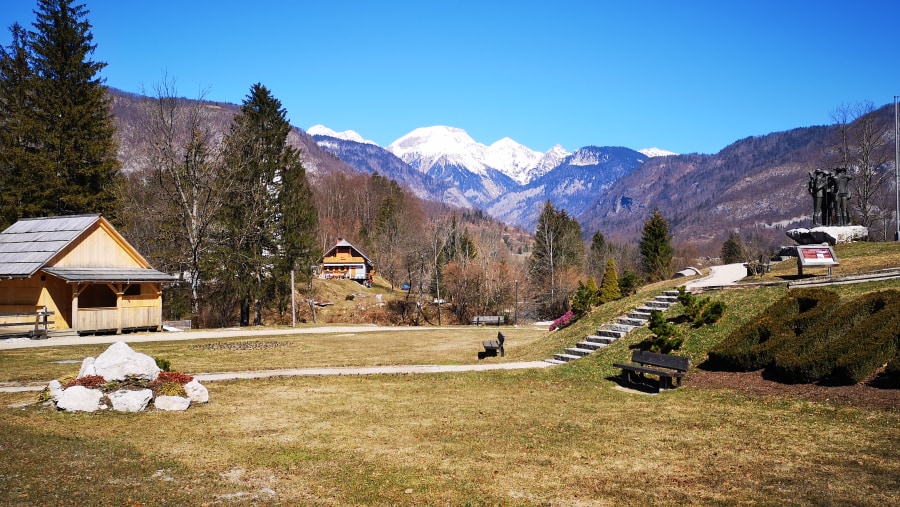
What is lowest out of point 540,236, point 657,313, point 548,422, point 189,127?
point 548,422

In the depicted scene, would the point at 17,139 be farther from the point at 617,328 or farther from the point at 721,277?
the point at 721,277

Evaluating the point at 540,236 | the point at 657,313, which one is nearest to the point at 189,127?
the point at 657,313

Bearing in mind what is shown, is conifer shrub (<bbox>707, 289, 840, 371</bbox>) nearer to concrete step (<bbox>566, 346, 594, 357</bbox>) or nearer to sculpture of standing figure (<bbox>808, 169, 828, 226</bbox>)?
concrete step (<bbox>566, 346, 594, 357</bbox>)

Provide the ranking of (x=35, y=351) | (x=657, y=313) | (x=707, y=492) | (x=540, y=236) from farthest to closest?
(x=540, y=236) < (x=35, y=351) < (x=657, y=313) < (x=707, y=492)

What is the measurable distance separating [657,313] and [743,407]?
5.19m

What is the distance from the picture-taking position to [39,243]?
99.6 ft

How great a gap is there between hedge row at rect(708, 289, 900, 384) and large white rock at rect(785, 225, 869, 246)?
42.9ft

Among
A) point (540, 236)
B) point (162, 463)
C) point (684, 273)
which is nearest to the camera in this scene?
point (162, 463)

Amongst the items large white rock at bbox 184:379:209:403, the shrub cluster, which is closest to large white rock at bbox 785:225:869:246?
the shrub cluster

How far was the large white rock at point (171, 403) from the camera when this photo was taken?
41.0ft

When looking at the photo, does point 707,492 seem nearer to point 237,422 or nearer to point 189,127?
point 237,422

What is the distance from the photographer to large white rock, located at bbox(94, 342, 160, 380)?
504 inches

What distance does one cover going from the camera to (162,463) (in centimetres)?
902

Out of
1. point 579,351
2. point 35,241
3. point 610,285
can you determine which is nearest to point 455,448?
point 579,351
